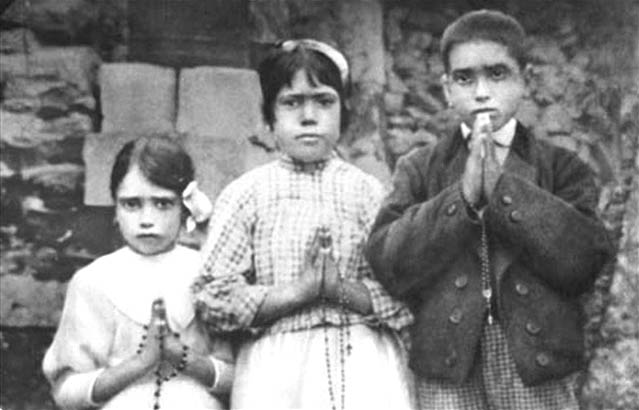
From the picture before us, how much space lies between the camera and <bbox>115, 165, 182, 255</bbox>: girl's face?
3.11 m

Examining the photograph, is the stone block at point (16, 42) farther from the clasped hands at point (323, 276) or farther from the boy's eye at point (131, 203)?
the clasped hands at point (323, 276)

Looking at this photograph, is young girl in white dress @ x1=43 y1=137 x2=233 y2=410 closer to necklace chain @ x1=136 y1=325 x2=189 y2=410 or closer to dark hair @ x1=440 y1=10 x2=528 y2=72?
necklace chain @ x1=136 y1=325 x2=189 y2=410

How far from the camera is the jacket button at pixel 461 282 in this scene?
Result: 9.68 feet

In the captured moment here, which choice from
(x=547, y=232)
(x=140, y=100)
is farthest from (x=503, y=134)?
(x=140, y=100)

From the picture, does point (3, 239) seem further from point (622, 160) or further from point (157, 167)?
point (622, 160)

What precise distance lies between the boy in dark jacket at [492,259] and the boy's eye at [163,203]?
452mm

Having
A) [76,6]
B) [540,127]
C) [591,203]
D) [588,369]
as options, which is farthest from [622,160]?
[76,6]

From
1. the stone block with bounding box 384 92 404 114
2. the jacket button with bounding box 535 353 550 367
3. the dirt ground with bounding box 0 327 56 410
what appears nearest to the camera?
the jacket button with bounding box 535 353 550 367

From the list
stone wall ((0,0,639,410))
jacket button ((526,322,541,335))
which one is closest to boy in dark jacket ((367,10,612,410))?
jacket button ((526,322,541,335))

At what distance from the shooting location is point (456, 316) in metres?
2.93

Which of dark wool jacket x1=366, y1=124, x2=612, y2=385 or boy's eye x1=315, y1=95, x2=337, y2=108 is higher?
boy's eye x1=315, y1=95, x2=337, y2=108

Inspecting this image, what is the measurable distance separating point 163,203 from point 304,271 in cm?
35

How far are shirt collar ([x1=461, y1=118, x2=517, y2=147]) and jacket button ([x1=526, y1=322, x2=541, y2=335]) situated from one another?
1.30 feet

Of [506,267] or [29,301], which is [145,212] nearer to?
[506,267]
